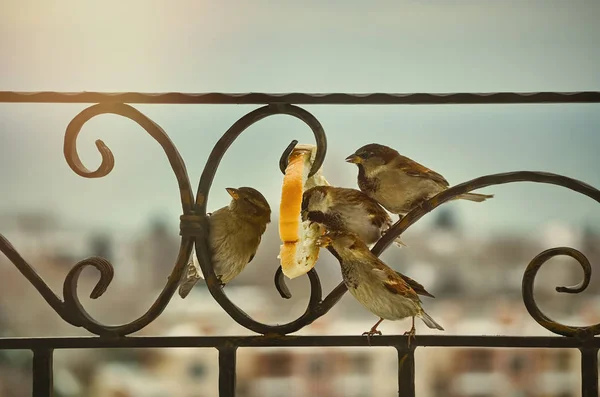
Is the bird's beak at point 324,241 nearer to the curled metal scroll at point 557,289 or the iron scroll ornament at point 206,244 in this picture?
the iron scroll ornament at point 206,244

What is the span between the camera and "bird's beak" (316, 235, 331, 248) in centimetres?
44

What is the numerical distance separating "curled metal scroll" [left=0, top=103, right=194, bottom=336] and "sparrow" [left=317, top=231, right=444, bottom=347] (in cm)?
10

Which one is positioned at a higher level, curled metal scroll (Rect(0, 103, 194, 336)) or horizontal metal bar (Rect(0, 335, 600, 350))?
curled metal scroll (Rect(0, 103, 194, 336))

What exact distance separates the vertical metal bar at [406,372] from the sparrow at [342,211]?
0.28 feet

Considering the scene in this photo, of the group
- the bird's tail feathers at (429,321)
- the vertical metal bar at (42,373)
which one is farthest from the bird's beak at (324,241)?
the vertical metal bar at (42,373)

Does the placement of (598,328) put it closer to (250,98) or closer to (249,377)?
(250,98)

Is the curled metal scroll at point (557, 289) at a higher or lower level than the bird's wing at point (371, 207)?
lower

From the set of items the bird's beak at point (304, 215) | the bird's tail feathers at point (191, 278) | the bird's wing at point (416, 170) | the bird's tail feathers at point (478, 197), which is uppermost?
the bird's wing at point (416, 170)

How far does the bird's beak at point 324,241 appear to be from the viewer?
1.44ft

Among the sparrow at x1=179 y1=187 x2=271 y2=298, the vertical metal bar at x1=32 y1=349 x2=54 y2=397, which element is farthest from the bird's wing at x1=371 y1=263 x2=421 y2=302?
the vertical metal bar at x1=32 y1=349 x2=54 y2=397

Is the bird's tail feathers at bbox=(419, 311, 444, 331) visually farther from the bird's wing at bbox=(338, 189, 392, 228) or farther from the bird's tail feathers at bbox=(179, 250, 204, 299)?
the bird's tail feathers at bbox=(179, 250, 204, 299)

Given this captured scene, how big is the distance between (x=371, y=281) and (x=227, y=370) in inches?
4.9

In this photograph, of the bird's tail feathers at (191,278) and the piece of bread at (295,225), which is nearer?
→ the piece of bread at (295,225)

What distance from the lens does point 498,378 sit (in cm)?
103
